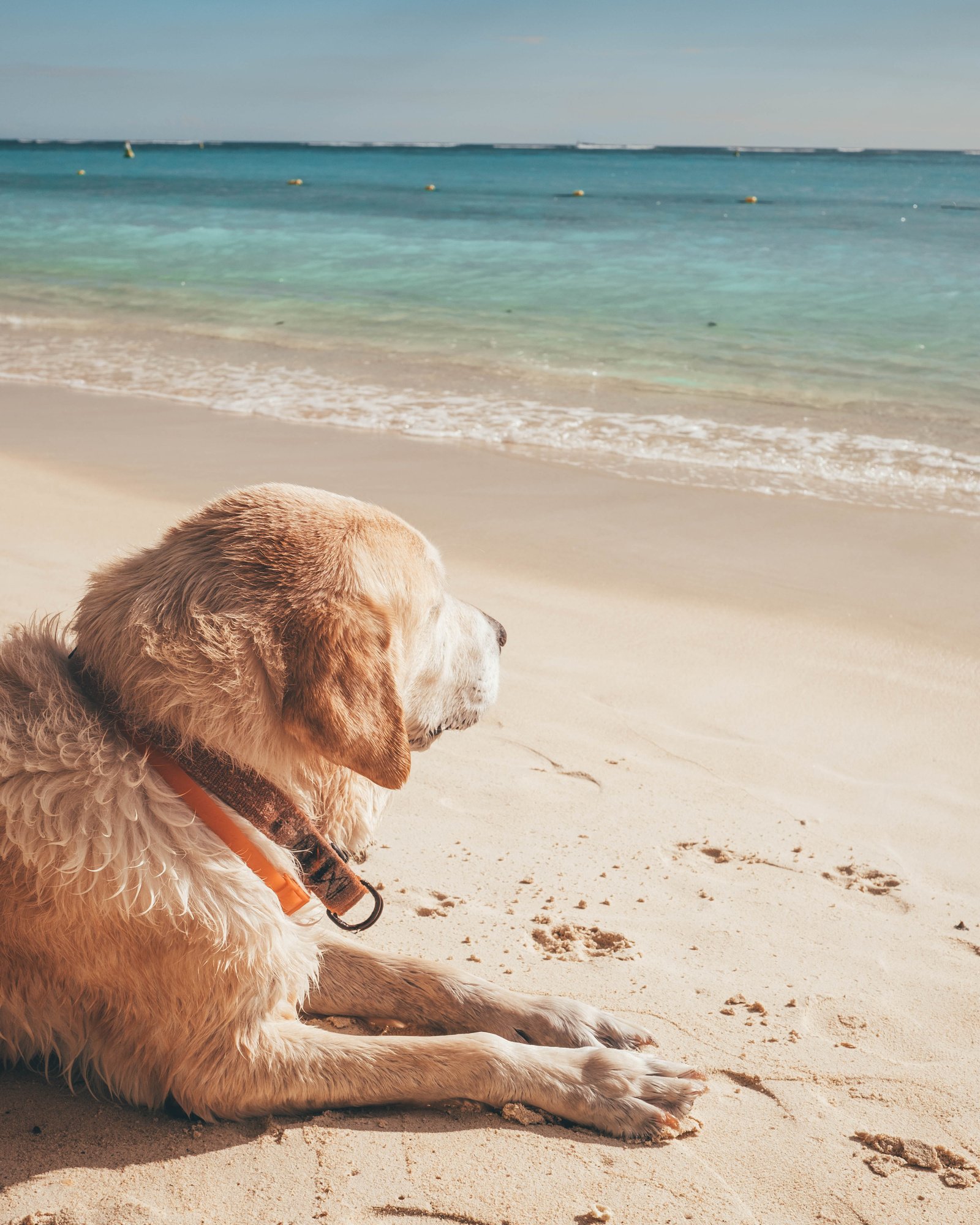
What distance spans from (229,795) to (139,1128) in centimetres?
87

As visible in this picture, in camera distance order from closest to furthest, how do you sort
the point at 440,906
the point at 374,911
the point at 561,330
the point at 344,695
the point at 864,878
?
the point at 344,695 → the point at 374,911 → the point at 440,906 → the point at 864,878 → the point at 561,330

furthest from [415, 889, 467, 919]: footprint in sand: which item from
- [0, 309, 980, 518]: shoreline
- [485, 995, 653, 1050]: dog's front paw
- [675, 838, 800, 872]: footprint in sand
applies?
[0, 309, 980, 518]: shoreline

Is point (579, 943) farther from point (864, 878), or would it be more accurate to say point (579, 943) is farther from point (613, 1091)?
point (864, 878)

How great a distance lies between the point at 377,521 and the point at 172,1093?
1493 millimetres

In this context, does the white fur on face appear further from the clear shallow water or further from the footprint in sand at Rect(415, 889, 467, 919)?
the clear shallow water

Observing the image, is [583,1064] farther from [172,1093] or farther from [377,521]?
[377,521]

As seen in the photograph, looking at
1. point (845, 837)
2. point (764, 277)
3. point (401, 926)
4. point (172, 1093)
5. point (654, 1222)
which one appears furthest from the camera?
point (764, 277)

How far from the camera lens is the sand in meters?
2.33

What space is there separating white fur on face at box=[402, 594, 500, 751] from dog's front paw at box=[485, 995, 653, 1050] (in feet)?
2.55

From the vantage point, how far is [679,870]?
3.64 m

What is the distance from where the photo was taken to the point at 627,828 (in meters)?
3.88

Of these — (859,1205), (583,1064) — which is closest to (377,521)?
(583,1064)

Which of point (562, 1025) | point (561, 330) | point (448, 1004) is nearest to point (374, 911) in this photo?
point (448, 1004)

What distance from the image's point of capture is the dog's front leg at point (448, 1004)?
9.02 feet
